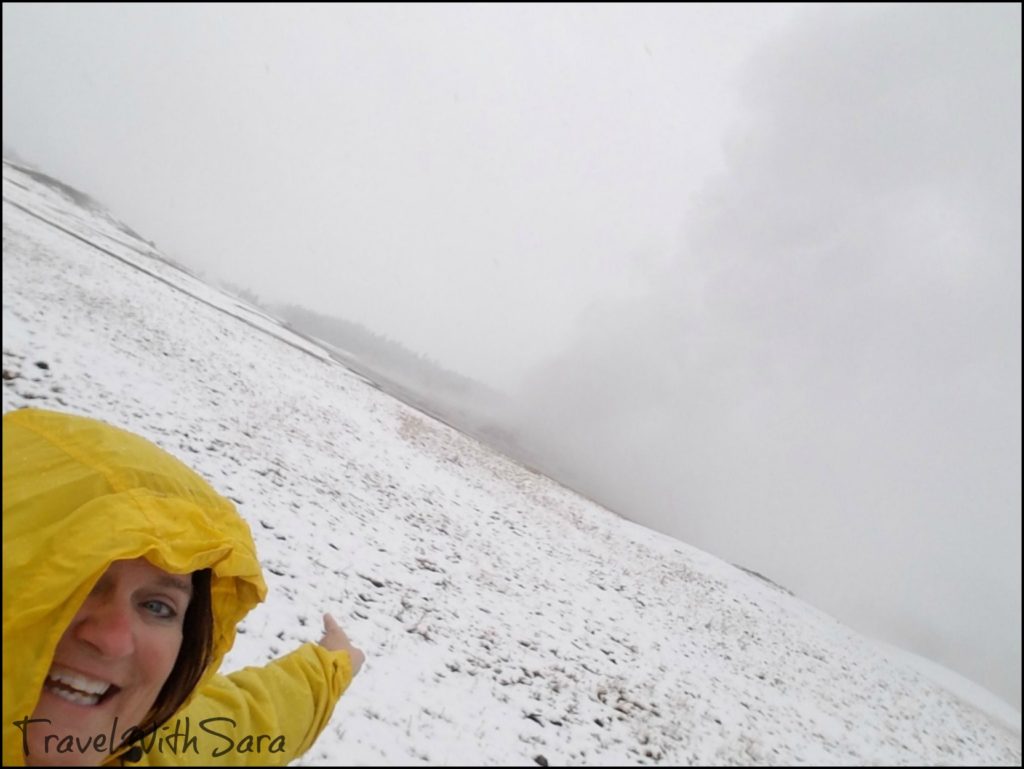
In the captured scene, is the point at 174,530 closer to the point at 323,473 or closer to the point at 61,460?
the point at 61,460

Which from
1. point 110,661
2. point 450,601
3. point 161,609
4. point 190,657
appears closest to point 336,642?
point 190,657

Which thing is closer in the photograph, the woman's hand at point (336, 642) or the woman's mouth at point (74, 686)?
the woman's mouth at point (74, 686)

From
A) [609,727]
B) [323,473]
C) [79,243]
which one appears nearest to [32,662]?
[609,727]

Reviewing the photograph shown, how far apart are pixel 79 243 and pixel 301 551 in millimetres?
25897

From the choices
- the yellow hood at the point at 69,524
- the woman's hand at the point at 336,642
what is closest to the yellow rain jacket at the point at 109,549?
the yellow hood at the point at 69,524

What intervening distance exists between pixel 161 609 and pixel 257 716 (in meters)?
0.97

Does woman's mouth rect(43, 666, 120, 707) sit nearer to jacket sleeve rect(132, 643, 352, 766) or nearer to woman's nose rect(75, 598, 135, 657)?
woman's nose rect(75, 598, 135, 657)

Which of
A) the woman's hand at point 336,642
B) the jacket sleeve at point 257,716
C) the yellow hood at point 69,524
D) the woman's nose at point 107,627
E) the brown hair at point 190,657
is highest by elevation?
the yellow hood at point 69,524

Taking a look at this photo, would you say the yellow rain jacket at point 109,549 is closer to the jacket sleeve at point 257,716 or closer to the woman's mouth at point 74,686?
the jacket sleeve at point 257,716

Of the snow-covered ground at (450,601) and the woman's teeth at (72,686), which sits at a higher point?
the woman's teeth at (72,686)

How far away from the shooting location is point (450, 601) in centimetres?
851

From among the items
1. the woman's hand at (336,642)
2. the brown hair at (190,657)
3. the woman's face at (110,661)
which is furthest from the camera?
the woman's hand at (336,642)

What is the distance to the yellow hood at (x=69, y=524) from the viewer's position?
53.6 inches

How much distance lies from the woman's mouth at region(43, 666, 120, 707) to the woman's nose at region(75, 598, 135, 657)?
11cm
